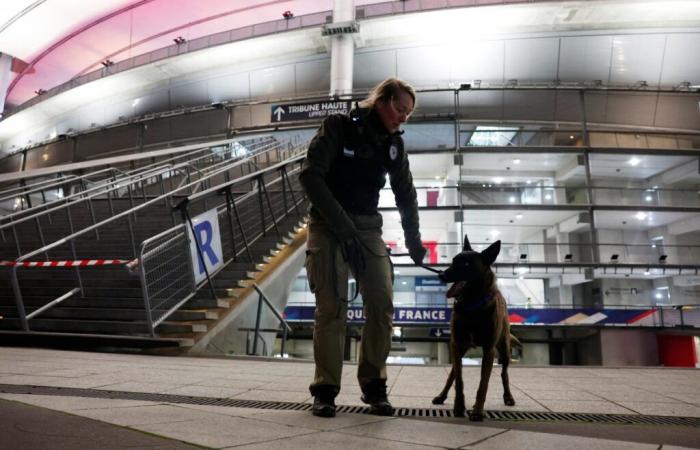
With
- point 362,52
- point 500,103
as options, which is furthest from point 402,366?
point 362,52

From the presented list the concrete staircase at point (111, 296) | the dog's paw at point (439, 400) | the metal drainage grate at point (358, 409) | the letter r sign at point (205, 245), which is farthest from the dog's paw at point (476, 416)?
the letter r sign at point (205, 245)

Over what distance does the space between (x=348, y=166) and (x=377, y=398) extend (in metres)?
1.16

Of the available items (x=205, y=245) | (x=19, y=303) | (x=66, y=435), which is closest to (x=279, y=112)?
(x=205, y=245)

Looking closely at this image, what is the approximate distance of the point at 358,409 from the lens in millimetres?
2258

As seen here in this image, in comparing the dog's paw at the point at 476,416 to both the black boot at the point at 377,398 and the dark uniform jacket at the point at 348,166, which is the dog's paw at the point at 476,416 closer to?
the black boot at the point at 377,398

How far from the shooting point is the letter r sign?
570 cm

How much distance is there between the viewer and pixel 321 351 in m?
2.18

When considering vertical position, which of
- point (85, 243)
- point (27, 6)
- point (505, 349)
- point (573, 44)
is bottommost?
point (505, 349)

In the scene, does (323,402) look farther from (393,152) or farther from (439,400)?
(393,152)

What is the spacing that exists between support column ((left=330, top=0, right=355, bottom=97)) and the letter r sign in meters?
12.0

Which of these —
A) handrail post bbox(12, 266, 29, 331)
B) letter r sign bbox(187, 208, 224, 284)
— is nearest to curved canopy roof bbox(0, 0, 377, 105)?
letter r sign bbox(187, 208, 224, 284)

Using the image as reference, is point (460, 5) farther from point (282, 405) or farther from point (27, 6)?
point (27, 6)

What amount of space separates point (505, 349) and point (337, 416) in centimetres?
117

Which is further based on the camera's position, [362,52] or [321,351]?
[362,52]
